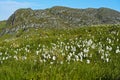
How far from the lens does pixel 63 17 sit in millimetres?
134625

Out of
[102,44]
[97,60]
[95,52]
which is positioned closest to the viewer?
[97,60]

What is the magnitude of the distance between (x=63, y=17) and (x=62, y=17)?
1.09m

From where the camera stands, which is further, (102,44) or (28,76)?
(102,44)

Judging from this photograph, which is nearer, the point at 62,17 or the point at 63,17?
the point at 62,17

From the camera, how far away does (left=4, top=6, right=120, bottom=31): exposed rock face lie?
121688mm

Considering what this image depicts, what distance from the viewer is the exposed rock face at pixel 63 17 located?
121688 millimetres

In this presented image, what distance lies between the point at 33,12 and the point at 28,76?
133 metres

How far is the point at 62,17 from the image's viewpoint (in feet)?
438

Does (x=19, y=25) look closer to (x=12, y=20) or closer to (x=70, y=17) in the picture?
(x=70, y=17)

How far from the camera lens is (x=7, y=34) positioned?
130250 millimetres

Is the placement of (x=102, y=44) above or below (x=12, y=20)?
above

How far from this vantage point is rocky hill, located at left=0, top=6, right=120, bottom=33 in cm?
12159

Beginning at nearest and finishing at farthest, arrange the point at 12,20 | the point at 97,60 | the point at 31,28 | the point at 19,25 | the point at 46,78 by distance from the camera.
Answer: the point at 46,78, the point at 97,60, the point at 31,28, the point at 19,25, the point at 12,20

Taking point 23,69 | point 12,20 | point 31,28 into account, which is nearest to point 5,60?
point 23,69
